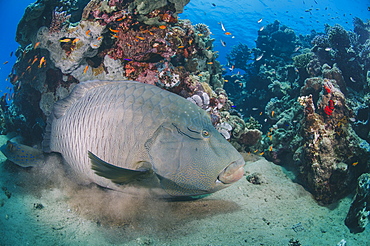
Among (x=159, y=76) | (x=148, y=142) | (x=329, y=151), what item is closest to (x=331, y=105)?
(x=329, y=151)

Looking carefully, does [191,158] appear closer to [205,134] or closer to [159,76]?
[205,134]

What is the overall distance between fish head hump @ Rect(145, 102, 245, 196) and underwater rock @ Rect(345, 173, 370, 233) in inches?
91.7

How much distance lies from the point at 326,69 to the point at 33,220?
444 inches

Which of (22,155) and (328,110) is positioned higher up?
(328,110)

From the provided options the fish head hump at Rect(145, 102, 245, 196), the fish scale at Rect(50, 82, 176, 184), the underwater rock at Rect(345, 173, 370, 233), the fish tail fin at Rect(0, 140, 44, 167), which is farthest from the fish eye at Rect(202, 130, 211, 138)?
the fish tail fin at Rect(0, 140, 44, 167)

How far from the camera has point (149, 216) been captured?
3027 mm

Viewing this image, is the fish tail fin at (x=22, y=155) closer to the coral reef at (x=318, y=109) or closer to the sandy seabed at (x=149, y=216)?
the sandy seabed at (x=149, y=216)

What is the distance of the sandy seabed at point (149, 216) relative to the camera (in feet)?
8.22

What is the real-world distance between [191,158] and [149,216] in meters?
1.49

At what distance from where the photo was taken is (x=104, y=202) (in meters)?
3.31

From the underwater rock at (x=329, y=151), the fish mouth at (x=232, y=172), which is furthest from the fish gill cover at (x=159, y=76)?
the fish mouth at (x=232, y=172)

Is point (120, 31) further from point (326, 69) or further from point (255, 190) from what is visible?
point (326, 69)

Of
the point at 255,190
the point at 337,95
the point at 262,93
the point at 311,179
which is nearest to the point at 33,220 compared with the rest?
the point at 255,190

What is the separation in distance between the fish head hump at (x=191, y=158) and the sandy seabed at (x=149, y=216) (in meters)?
0.73
